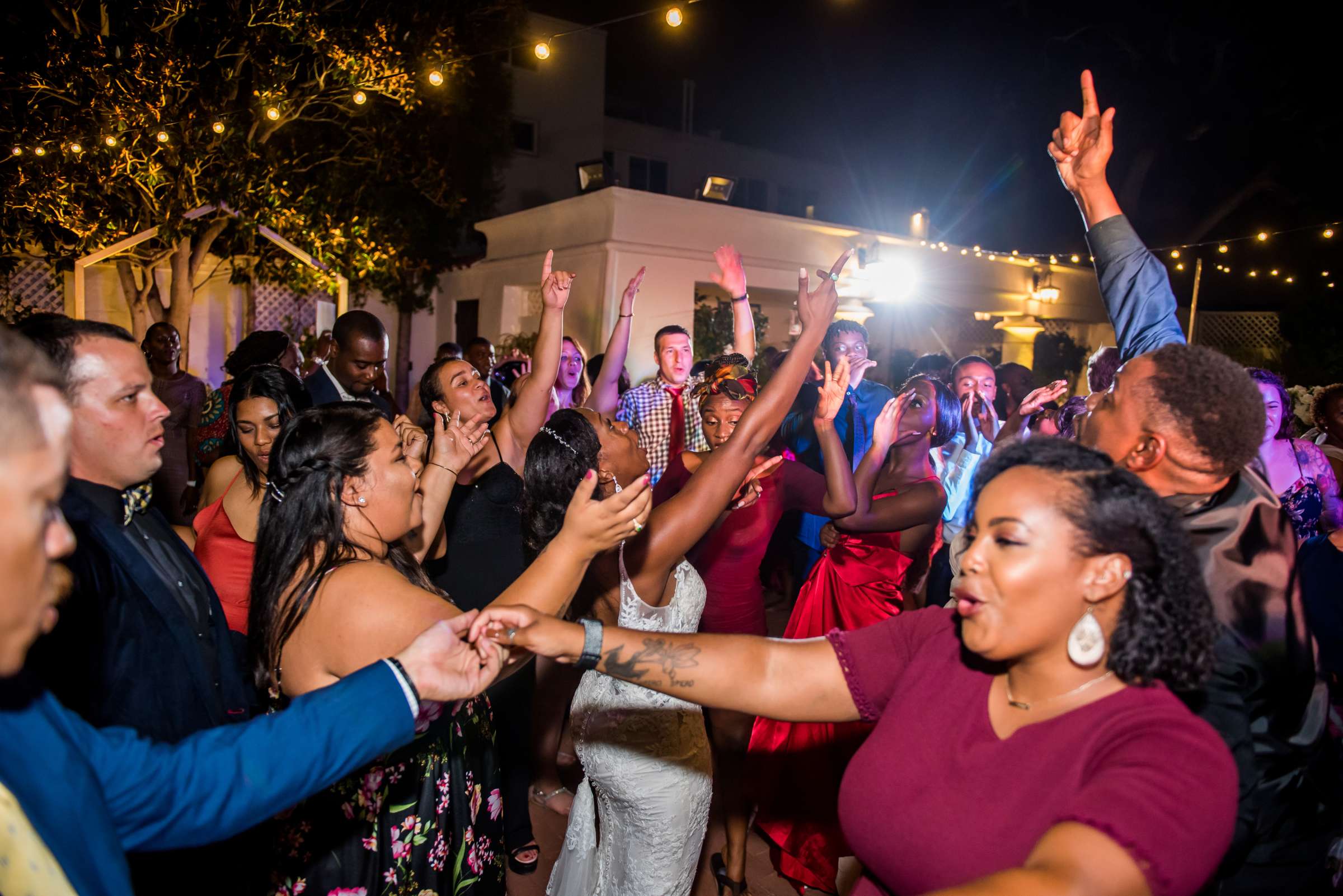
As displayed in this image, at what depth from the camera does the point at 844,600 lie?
12.2ft

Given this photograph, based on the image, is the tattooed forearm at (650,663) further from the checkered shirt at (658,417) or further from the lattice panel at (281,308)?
the lattice panel at (281,308)

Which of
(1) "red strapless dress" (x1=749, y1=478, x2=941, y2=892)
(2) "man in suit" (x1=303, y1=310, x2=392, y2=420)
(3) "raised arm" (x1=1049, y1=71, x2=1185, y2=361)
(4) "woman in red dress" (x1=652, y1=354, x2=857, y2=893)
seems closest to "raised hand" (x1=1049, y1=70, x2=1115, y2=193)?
(3) "raised arm" (x1=1049, y1=71, x2=1185, y2=361)

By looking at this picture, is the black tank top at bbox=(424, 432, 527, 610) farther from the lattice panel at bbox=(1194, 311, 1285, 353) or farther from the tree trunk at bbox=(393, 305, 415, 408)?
the lattice panel at bbox=(1194, 311, 1285, 353)

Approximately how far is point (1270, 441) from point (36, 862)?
13.6ft

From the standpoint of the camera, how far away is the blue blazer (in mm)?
1152

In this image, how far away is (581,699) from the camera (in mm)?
2666

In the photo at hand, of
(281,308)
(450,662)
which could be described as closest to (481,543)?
(450,662)

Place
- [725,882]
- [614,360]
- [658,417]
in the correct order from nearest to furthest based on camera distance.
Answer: [725,882]
[614,360]
[658,417]

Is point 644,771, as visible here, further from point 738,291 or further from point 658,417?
point 658,417

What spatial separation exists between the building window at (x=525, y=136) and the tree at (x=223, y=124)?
5.56m

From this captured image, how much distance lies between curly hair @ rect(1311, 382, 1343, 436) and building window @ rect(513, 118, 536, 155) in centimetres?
1631

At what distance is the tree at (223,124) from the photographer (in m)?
8.55

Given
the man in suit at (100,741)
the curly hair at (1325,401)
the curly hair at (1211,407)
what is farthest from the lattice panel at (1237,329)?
the man in suit at (100,741)

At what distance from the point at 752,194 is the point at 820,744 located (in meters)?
20.0
